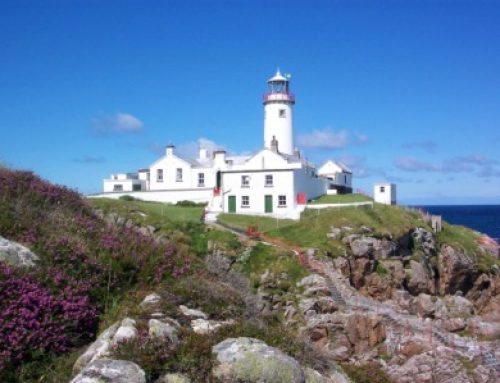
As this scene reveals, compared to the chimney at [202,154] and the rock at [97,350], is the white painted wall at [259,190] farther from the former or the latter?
the rock at [97,350]

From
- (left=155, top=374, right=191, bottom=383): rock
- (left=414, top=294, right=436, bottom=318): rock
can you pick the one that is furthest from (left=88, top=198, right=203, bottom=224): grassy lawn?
(left=155, top=374, right=191, bottom=383): rock

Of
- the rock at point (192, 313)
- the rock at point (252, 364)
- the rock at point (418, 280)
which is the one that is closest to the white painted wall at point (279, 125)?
the rock at point (418, 280)

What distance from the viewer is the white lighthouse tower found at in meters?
57.8

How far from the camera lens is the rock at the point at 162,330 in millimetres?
8508

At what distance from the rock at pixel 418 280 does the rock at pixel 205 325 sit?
101 ft

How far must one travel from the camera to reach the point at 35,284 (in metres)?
9.08

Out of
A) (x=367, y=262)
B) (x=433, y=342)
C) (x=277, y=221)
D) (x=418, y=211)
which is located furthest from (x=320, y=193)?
(x=433, y=342)

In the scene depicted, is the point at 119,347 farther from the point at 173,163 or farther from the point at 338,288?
the point at 173,163

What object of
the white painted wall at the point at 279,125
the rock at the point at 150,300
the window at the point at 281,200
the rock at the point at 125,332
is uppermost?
the white painted wall at the point at 279,125

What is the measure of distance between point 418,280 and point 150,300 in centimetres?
3185

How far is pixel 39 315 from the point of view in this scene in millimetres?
8812

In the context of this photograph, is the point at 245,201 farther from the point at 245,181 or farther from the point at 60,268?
the point at 60,268

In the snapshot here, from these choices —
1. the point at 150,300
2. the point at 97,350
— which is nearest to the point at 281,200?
the point at 150,300

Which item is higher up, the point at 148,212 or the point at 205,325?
the point at 148,212
